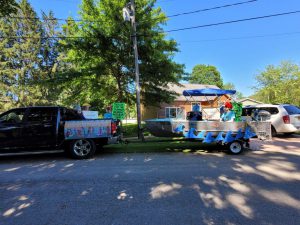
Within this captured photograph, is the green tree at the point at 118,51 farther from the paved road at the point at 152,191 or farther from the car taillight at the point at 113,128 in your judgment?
the paved road at the point at 152,191

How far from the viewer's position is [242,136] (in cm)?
841

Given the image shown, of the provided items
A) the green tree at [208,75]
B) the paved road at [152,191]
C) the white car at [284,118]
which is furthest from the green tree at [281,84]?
the paved road at [152,191]

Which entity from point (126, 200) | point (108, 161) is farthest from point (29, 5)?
point (126, 200)

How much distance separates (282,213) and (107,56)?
13712mm

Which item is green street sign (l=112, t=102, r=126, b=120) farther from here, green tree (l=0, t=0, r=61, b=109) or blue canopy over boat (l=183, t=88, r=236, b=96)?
green tree (l=0, t=0, r=61, b=109)

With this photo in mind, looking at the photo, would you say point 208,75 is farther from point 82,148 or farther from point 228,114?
point 82,148

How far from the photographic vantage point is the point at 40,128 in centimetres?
787

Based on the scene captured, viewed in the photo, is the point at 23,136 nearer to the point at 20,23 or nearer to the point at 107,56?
the point at 107,56

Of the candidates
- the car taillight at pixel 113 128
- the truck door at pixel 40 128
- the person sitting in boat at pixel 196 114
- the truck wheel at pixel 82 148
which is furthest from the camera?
the person sitting in boat at pixel 196 114

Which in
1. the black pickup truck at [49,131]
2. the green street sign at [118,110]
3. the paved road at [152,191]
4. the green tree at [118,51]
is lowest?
the paved road at [152,191]

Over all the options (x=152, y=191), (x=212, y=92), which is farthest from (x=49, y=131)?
(x=212, y=92)

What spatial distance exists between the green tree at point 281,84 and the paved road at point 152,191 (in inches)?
1598

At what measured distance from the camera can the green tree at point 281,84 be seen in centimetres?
4155

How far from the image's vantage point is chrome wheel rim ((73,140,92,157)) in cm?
805
